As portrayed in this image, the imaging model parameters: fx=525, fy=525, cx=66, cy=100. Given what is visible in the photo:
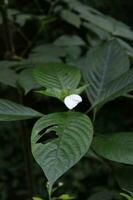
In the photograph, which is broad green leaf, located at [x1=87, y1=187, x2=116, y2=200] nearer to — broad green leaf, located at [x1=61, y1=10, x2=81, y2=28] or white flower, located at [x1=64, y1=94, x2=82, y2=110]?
white flower, located at [x1=64, y1=94, x2=82, y2=110]

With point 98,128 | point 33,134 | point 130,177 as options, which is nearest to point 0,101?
point 33,134

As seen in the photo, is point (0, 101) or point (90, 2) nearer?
point (0, 101)

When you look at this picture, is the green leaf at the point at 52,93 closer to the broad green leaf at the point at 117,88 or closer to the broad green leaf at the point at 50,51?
the broad green leaf at the point at 117,88

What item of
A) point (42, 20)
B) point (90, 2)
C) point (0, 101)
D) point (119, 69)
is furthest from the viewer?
point (90, 2)

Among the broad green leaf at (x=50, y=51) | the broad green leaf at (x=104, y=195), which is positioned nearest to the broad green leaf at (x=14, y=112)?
the broad green leaf at (x=104, y=195)

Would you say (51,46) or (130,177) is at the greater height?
(130,177)

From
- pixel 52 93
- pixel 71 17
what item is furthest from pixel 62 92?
pixel 71 17

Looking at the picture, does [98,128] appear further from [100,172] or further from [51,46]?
[51,46]
